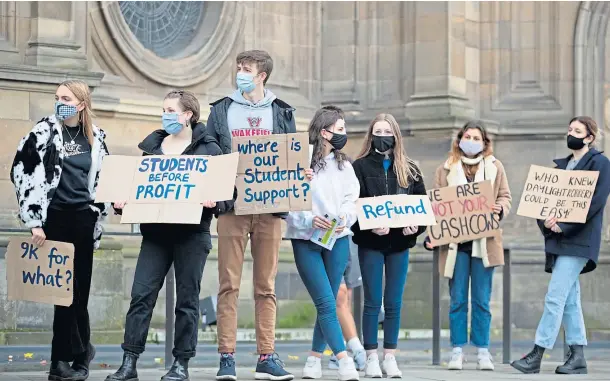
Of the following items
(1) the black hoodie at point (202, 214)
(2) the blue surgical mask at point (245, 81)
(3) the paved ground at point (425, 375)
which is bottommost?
(3) the paved ground at point (425, 375)

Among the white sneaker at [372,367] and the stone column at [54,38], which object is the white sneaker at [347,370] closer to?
the white sneaker at [372,367]

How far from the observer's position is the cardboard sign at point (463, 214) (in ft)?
37.9

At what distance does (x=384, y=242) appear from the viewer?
10562 millimetres

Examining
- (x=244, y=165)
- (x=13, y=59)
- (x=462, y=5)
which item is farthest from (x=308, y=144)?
(x=462, y=5)

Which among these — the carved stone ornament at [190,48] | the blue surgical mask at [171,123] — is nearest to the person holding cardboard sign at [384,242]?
the blue surgical mask at [171,123]

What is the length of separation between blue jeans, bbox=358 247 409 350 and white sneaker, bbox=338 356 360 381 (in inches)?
33.6

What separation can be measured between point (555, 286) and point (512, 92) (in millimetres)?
7515

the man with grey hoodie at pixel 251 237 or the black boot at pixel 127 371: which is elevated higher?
the man with grey hoodie at pixel 251 237

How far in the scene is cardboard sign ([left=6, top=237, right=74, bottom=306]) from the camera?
914cm

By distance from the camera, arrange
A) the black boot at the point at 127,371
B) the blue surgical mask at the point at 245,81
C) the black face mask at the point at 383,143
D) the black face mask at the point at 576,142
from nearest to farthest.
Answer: the black boot at the point at 127,371, the blue surgical mask at the point at 245,81, the black face mask at the point at 383,143, the black face mask at the point at 576,142

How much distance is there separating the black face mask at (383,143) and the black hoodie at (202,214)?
62.9 inches

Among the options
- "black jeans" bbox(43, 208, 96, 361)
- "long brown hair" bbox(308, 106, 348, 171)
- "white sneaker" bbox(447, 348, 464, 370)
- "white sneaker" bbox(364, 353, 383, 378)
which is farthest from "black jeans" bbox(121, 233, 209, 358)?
"white sneaker" bbox(447, 348, 464, 370)

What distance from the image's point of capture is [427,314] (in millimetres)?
17344

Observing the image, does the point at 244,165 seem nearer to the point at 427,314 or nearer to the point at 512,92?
the point at 427,314
